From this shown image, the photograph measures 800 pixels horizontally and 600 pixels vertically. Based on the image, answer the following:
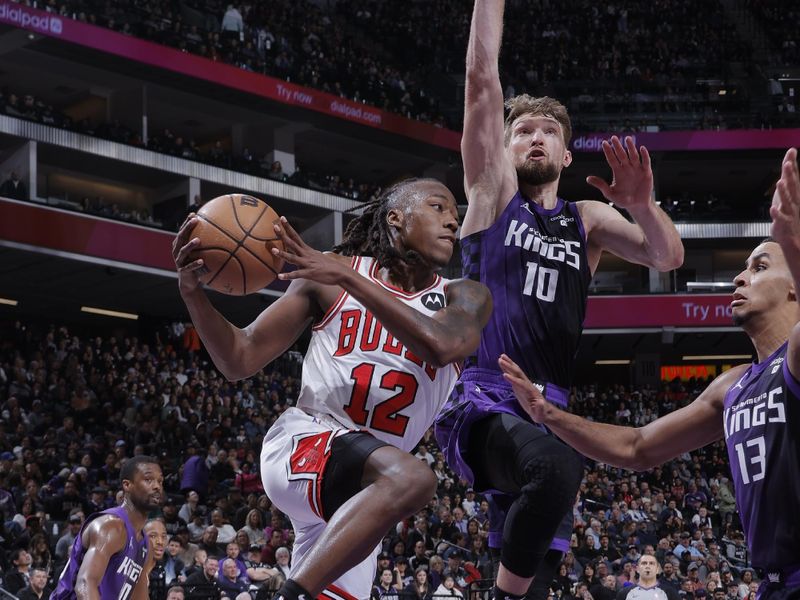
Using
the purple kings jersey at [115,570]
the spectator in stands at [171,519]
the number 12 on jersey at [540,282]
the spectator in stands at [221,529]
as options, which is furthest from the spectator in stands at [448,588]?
the number 12 on jersey at [540,282]

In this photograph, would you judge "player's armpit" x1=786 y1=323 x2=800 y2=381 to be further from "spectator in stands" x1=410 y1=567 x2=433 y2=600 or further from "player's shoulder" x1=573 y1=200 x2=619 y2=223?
"spectator in stands" x1=410 y1=567 x2=433 y2=600

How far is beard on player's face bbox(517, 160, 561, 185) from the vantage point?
5.24 m

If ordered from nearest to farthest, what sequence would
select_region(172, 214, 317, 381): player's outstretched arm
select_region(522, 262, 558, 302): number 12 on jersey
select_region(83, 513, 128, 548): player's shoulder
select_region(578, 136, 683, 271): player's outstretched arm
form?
1. select_region(172, 214, 317, 381): player's outstretched arm
2. select_region(522, 262, 558, 302): number 12 on jersey
3. select_region(578, 136, 683, 271): player's outstretched arm
4. select_region(83, 513, 128, 548): player's shoulder

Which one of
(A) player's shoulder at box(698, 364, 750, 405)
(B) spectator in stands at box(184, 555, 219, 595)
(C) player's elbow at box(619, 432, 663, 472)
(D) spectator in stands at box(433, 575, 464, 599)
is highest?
(A) player's shoulder at box(698, 364, 750, 405)

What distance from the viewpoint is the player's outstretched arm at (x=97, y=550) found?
659cm

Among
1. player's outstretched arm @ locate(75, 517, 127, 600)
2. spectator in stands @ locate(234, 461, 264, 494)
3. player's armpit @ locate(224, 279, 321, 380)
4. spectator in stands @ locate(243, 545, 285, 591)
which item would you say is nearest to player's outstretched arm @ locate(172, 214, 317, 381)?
player's armpit @ locate(224, 279, 321, 380)

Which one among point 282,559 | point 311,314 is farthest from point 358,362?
point 282,559

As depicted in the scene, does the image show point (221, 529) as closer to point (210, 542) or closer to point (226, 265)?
point (210, 542)

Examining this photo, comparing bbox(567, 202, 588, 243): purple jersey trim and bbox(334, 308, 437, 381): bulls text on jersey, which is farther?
bbox(567, 202, 588, 243): purple jersey trim

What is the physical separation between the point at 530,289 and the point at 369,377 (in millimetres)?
1108

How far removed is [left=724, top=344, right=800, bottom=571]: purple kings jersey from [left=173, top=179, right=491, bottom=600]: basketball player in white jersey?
1.06 meters

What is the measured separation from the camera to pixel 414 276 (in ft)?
14.8

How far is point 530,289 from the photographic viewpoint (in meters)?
4.92

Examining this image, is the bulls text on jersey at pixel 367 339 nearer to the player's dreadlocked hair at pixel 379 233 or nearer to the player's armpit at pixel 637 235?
the player's dreadlocked hair at pixel 379 233
